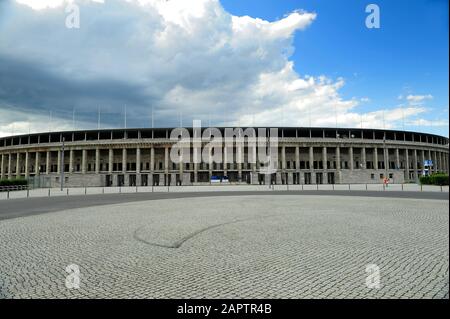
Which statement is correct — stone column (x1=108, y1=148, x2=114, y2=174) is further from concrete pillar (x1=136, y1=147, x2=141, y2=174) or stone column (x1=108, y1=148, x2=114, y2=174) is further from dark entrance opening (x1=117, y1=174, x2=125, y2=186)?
concrete pillar (x1=136, y1=147, x2=141, y2=174)

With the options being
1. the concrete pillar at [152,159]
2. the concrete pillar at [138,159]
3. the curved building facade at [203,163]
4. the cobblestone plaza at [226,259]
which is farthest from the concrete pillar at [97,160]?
the cobblestone plaza at [226,259]

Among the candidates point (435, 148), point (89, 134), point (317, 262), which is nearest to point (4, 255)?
point (317, 262)

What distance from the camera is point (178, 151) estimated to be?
66688 millimetres

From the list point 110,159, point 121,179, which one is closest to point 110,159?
point 110,159

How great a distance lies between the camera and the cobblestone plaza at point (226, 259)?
416cm

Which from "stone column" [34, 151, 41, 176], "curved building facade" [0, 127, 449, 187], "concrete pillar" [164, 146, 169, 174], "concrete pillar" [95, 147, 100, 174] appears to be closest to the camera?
"curved building facade" [0, 127, 449, 187]

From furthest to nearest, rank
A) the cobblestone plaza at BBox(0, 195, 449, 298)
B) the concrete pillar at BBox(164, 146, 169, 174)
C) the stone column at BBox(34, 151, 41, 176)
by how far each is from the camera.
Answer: the stone column at BBox(34, 151, 41, 176)
the concrete pillar at BBox(164, 146, 169, 174)
the cobblestone plaza at BBox(0, 195, 449, 298)

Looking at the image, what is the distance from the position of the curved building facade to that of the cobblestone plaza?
54.9m

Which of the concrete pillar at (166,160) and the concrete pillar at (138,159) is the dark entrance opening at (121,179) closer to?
the concrete pillar at (138,159)

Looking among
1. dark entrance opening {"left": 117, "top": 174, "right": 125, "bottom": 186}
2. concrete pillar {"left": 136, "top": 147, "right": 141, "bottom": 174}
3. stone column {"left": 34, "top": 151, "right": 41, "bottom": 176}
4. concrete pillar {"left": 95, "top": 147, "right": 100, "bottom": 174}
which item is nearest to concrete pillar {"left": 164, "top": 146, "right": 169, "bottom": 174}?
concrete pillar {"left": 136, "top": 147, "right": 141, "bottom": 174}

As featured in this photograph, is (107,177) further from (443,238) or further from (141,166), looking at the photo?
(443,238)

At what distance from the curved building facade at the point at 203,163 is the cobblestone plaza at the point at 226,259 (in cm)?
5495

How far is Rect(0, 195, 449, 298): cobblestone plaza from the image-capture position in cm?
416

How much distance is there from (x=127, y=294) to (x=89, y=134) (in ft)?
257
